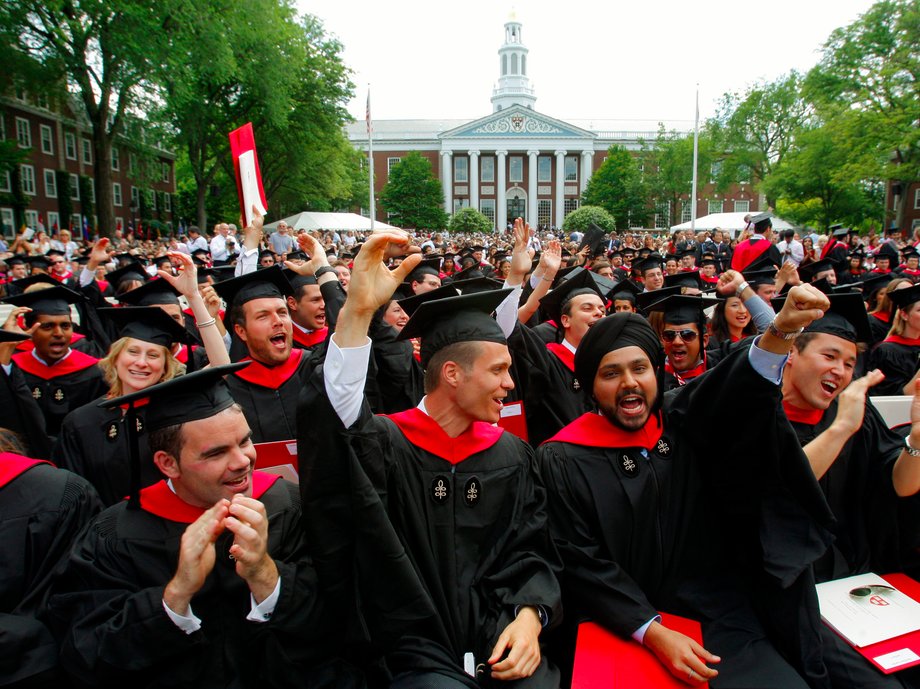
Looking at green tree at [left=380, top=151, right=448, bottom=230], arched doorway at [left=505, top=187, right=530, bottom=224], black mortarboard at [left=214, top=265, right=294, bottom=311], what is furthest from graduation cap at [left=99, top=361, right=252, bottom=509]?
arched doorway at [left=505, top=187, right=530, bottom=224]

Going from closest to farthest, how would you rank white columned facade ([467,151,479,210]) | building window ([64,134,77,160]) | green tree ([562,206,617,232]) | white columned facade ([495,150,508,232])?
1. building window ([64,134,77,160])
2. green tree ([562,206,617,232])
3. white columned facade ([495,150,508,232])
4. white columned facade ([467,151,479,210])

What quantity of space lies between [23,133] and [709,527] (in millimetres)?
46227

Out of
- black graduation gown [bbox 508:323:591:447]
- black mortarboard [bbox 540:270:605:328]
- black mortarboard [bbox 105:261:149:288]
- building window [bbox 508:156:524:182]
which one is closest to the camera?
black graduation gown [bbox 508:323:591:447]

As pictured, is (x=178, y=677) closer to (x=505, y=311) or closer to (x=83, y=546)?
(x=83, y=546)

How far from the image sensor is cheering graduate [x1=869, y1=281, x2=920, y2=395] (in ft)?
18.8

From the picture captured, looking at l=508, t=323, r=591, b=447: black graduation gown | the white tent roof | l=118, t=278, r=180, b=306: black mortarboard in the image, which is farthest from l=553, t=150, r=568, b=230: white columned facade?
l=508, t=323, r=591, b=447: black graduation gown

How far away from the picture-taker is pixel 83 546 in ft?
8.04

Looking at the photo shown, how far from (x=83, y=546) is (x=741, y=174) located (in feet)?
182

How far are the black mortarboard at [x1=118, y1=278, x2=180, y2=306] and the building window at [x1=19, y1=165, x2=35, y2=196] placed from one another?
129 feet

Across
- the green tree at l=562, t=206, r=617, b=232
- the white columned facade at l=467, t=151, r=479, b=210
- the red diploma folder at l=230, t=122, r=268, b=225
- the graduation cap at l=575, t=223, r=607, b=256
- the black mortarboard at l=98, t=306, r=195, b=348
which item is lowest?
the black mortarboard at l=98, t=306, r=195, b=348

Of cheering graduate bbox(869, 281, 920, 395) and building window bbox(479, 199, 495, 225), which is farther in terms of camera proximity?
building window bbox(479, 199, 495, 225)

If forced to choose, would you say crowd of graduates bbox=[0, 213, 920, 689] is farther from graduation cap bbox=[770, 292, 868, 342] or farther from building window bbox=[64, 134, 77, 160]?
building window bbox=[64, 134, 77, 160]

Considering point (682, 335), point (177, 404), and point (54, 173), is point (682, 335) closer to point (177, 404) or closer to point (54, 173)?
point (177, 404)

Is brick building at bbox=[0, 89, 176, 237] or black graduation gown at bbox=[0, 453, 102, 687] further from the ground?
brick building at bbox=[0, 89, 176, 237]
